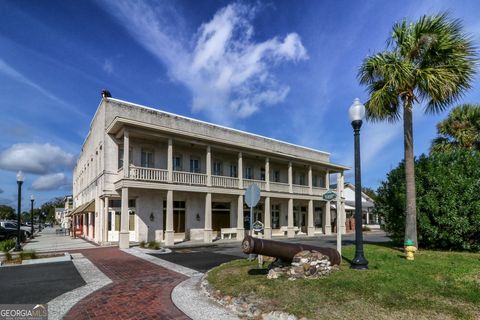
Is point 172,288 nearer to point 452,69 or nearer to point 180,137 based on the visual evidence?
point 452,69

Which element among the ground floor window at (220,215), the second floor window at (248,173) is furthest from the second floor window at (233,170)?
the ground floor window at (220,215)

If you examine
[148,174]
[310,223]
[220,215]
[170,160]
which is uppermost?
[170,160]

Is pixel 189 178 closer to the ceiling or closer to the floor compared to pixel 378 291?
closer to the ceiling

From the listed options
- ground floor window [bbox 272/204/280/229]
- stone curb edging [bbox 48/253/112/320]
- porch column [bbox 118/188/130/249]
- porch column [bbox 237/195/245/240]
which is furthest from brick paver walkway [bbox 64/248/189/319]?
ground floor window [bbox 272/204/280/229]

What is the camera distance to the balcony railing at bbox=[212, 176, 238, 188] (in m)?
23.8

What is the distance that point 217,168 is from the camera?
26.1 meters

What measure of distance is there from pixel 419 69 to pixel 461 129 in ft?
29.6

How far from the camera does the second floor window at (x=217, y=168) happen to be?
2592cm

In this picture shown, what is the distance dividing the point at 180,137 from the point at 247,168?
8461 mm

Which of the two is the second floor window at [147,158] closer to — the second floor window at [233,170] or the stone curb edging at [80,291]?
Answer: the second floor window at [233,170]

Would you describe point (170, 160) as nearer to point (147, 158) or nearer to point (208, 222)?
point (147, 158)

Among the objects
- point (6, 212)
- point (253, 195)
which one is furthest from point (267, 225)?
point (6, 212)

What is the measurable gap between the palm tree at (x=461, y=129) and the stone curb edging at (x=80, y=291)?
16278mm

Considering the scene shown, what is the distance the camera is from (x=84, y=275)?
1043cm
